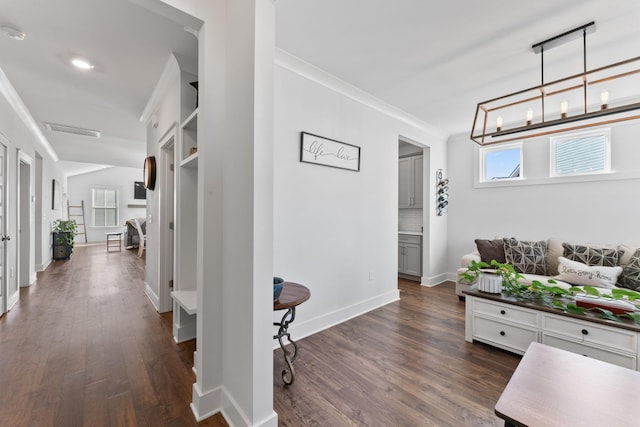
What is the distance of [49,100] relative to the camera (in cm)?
348

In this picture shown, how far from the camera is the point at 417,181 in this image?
4.77 metres

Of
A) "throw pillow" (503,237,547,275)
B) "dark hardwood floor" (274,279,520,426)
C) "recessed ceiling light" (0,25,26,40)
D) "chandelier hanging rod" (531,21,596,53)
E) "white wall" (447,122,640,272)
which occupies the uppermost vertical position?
"recessed ceiling light" (0,25,26,40)

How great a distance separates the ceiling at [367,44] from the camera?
1.86m

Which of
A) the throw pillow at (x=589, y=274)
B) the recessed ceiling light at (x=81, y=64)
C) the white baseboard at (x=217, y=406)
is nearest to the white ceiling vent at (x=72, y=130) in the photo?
the recessed ceiling light at (x=81, y=64)

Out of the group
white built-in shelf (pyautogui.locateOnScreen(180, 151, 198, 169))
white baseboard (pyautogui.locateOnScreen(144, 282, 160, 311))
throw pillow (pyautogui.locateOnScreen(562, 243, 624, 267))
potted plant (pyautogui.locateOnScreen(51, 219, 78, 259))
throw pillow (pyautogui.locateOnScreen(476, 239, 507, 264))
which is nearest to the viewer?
white built-in shelf (pyautogui.locateOnScreen(180, 151, 198, 169))

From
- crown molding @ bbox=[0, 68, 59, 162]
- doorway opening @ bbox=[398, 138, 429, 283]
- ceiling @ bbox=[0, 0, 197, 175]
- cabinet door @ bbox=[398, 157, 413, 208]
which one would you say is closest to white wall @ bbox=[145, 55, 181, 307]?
ceiling @ bbox=[0, 0, 197, 175]

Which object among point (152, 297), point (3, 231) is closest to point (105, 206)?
point (3, 231)

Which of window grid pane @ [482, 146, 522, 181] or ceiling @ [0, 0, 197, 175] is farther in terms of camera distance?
window grid pane @ [482, 146, 522, 181]

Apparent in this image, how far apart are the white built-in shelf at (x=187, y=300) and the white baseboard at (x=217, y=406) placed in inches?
20.4

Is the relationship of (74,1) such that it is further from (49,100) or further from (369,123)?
(369,123)

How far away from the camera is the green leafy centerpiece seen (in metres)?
1.88

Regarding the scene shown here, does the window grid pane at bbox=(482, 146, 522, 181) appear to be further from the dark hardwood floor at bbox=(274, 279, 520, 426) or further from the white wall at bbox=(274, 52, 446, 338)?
the dark hardwood floor at bbox=(274, 279, 520, 426)

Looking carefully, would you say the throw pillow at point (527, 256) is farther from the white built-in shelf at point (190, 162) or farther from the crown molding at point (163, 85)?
the crown molding at point (163, 85)

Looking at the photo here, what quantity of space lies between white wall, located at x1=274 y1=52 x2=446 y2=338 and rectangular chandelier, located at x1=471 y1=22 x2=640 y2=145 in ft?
3.87
